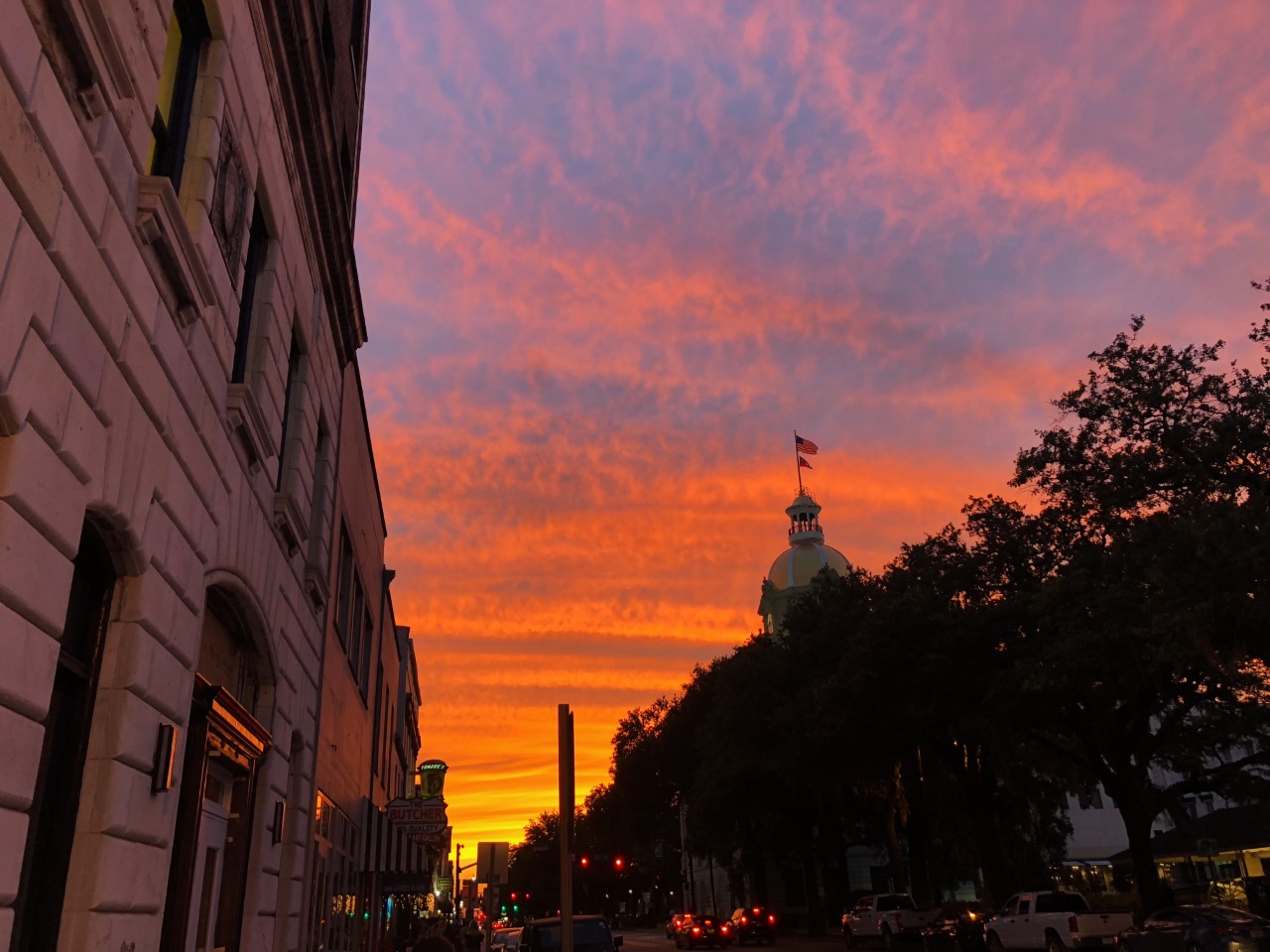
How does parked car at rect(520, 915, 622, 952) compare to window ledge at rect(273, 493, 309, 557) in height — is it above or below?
below

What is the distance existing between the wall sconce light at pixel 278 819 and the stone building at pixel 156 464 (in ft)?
0.13

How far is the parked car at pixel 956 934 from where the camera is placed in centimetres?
3033

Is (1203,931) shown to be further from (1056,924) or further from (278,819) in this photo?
(278,819)

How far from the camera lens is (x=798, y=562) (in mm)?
109188

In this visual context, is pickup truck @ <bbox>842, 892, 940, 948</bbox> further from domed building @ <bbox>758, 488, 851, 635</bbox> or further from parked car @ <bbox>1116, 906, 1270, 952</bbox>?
domed building @ <bbox>758, 488, 851, 635</bbox>

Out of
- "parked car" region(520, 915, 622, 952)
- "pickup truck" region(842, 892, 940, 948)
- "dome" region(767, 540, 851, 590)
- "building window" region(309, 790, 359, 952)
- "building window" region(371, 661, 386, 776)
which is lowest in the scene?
"pickup truck" region(842, 892, 940, 948)

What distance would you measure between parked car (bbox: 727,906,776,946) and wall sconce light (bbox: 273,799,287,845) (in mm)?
38884

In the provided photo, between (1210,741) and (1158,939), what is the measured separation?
1065 cm

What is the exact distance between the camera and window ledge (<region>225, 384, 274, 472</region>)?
30.6ft

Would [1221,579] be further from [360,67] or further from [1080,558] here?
[360,67]

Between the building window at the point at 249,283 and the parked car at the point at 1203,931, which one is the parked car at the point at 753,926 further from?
the building window at the point at 249,283

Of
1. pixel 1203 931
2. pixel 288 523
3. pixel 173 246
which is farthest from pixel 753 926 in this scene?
pixel 173 246

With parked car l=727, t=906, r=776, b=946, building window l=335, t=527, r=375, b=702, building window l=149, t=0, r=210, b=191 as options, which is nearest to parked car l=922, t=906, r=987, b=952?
parked car l=727, t=906, r=776, b=946

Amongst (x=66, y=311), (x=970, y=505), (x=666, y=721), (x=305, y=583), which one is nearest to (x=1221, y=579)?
(x=970, y=505)
